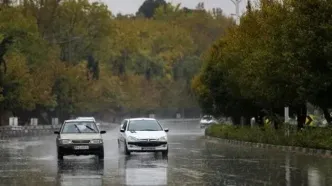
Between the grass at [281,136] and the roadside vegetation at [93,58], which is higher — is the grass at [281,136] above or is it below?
below

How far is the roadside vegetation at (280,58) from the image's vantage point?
31312mm

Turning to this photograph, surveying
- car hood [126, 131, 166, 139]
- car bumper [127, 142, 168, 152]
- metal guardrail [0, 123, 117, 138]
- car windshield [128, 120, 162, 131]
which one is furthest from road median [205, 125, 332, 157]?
metal guardrail [0, 123, 117, 138]

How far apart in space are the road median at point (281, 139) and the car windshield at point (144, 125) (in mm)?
7049

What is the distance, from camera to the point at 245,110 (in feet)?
175

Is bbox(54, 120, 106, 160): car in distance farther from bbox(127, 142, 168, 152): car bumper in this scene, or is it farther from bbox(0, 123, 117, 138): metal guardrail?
bbox(0, 123, 117, 138): metal guardrail

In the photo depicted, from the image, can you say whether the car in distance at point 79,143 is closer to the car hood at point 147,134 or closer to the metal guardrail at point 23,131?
the car hood at point 147,134

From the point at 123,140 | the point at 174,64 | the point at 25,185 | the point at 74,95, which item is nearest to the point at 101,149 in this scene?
the point at 123,140

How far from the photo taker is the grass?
33.5 m

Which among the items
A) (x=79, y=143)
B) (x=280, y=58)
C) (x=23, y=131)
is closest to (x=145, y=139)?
(x=79, y=143)

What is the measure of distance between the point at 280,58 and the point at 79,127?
1030cm

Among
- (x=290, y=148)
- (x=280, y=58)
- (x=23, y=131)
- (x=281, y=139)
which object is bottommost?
(x=23, y=131)

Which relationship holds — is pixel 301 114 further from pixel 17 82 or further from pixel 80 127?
pixel 17 82

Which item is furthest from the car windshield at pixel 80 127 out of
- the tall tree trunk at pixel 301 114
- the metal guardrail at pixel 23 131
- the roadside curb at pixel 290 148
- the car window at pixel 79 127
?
the metal guardrail at pixel 23 131

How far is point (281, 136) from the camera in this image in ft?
129
